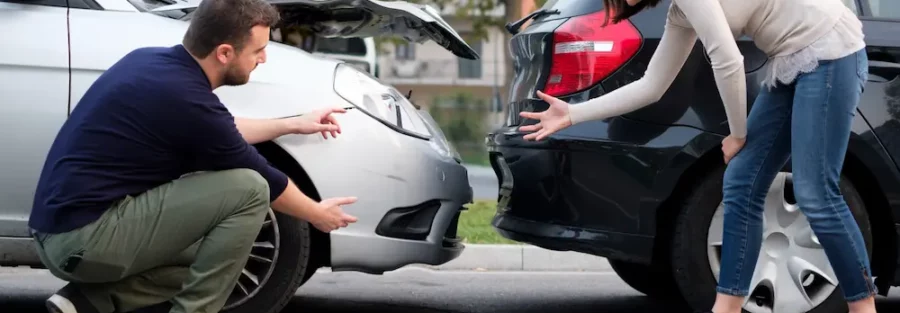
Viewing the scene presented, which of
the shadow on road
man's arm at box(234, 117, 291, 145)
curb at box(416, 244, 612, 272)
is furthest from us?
curb at box(416, 244, 612, 272)

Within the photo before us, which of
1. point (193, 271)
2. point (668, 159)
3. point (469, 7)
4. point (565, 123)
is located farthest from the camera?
point (469, 7)

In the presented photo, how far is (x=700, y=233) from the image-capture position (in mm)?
4074

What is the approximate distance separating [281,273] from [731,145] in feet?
4.87

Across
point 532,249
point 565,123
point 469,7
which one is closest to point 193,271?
point 565,123

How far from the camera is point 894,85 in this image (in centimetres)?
407

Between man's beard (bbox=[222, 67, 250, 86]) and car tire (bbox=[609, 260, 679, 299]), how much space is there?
2.23m

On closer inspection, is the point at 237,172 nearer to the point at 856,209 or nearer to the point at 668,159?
the point at 668,159

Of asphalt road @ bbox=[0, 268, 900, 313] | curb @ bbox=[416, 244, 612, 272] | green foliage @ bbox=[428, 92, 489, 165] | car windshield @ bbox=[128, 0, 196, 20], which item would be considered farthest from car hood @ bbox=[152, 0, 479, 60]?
green foliage @ bbox=[428, 92, 489, 165]

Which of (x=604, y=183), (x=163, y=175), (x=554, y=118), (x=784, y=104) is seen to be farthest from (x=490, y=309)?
(x=163, y=175)

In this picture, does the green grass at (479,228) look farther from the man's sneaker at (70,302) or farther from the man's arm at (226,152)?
the man's sneaker at (70,302)

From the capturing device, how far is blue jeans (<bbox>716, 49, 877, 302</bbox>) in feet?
11.6

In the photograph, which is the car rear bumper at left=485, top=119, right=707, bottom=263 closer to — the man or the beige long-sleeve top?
the beige long-sleeve top

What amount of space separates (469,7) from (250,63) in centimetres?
1291

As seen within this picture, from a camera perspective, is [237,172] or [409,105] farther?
[409,105]
